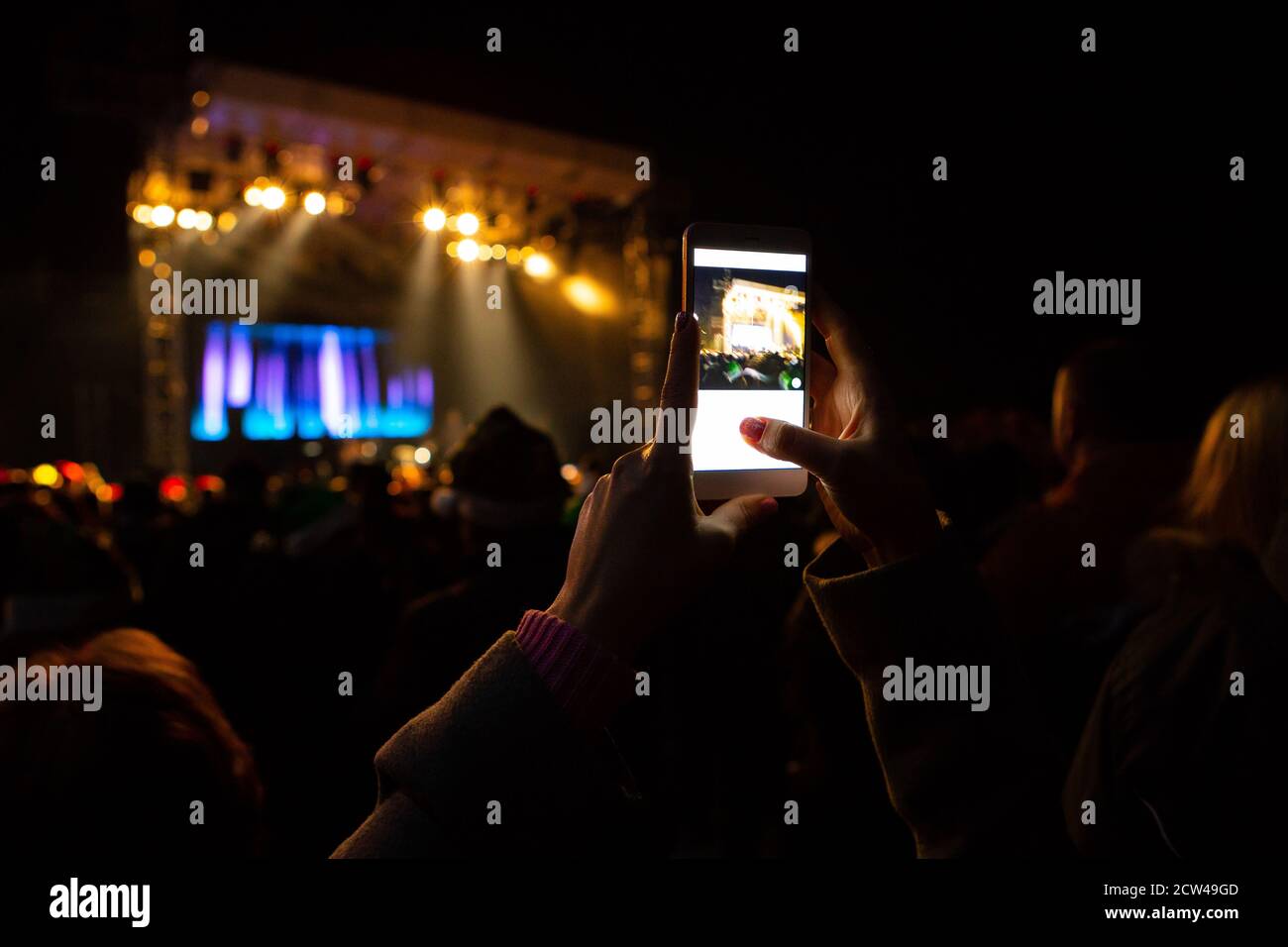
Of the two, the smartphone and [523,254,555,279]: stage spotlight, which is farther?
[523,254,555,279]: stage spotlight

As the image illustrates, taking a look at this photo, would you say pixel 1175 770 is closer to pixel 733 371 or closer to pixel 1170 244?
pixel 733 371

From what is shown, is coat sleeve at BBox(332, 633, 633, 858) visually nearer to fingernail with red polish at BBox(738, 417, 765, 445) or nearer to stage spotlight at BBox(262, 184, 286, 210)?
fingernail with red polish at BBox(738, 417, 765, 445)

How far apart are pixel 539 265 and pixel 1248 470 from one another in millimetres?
10056

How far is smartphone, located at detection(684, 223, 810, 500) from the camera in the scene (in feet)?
2.56

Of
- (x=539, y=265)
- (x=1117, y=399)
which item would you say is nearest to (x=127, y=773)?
(x=1117, y=399)

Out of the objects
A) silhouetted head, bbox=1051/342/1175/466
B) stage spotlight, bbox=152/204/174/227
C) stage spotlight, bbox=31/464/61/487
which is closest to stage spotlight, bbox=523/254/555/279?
stage spotlight, bbox=152/204/174/227

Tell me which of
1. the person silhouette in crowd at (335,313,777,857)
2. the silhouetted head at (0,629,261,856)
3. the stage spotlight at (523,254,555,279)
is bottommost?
the silhouetted head at (0,629,261,856)

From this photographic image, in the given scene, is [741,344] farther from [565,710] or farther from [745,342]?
[565,710]

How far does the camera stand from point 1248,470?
121 centimetres

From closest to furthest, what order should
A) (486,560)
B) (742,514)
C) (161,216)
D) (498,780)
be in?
(498,780) → (742,514) → (486,560) → (161,216)

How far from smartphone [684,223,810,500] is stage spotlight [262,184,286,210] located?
7.24m

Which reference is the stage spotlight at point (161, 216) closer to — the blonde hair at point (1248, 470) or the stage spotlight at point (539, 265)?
the stage spotlight at point (539, 265)
